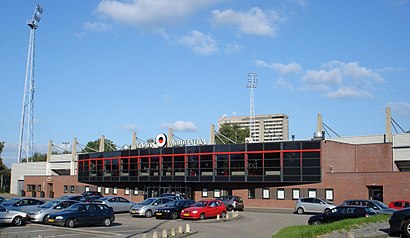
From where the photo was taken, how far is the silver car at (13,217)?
28.5m

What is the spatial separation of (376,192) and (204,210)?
21249mm

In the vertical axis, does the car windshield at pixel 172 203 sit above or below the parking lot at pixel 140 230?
above

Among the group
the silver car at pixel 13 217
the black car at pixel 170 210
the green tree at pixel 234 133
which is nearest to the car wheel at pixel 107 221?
the silver car at pixel 13 217

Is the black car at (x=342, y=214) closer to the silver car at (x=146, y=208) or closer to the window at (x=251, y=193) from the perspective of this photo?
the silver car at (x=146, y=208)

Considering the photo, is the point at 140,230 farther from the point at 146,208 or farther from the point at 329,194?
the point at 329,194

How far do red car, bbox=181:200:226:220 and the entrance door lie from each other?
18817 millimetres

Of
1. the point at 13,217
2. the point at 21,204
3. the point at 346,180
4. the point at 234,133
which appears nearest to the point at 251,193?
the point at 346,180

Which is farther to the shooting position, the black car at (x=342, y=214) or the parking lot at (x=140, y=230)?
the black car at (x=342, y=214)

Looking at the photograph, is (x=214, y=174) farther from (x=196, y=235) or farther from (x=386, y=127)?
(x=196, y=235)

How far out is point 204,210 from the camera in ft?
114

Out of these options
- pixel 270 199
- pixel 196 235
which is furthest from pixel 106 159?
pixel 196 235

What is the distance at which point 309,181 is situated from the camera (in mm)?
51625

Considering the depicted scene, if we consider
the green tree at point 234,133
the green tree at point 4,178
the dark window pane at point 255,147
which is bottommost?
the green tree at point 4,178

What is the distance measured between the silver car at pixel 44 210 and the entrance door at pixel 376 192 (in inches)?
1159
